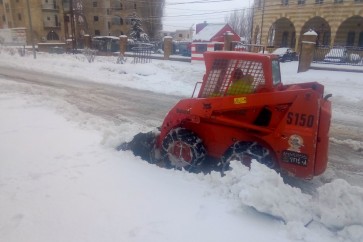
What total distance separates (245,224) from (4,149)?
4.07 metres

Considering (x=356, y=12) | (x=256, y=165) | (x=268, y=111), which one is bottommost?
(x=256, y=165)

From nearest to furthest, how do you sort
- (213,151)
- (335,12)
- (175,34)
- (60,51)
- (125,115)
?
(213,151) → (125,115) → (60,51) → (335,12) → (175,34)

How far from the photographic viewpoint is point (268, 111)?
4.21 metres

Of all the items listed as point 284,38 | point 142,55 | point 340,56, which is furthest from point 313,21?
point 142,55

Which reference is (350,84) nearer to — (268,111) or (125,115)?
(125,115)

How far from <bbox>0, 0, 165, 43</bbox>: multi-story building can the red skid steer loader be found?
53.2 meters

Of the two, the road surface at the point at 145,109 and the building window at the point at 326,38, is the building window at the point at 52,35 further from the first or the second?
the road surface at the point at 145,109

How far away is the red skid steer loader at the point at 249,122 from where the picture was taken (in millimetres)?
3988

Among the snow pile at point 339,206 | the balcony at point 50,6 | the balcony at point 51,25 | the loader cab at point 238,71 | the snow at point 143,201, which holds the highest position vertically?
the balcony at point 50,6

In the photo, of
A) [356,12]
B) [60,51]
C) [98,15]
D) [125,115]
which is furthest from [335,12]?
[98,15]

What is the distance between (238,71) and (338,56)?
18.0 m

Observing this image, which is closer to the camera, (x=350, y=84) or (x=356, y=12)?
(x=350, y=84)

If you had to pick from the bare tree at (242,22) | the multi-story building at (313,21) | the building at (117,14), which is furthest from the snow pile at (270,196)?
the bare tree at (242,22)

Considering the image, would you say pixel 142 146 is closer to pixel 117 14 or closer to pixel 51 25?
pixel 51 25
